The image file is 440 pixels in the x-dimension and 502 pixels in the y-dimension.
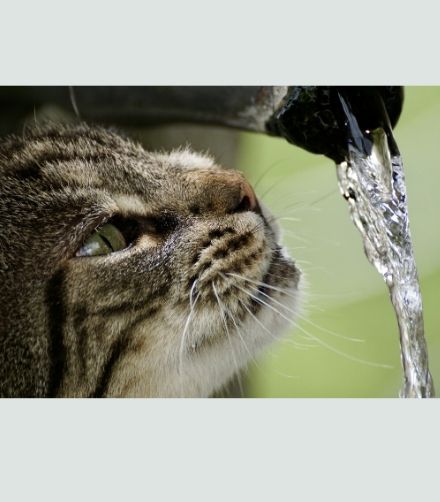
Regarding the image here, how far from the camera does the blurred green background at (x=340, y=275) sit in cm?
160

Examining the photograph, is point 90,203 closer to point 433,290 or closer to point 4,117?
point 4,117

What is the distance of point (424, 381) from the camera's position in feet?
5.07

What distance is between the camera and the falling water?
5.05 ft

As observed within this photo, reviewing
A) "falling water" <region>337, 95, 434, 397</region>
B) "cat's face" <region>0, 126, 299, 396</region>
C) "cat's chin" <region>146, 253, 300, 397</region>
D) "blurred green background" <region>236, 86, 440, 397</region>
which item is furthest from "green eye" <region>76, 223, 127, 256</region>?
"falling water" <region>337, 95, 434, 397</region>

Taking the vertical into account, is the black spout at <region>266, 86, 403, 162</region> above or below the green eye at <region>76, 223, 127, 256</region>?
above

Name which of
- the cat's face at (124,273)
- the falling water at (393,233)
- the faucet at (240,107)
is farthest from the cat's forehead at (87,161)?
the falling water at (393,233)

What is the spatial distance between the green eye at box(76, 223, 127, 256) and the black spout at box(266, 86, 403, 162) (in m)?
0.51

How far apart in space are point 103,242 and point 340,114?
61 centimetres

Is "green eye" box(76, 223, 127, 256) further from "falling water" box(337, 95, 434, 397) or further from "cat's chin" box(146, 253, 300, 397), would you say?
"falling water" box(337, 95, 434, 397)

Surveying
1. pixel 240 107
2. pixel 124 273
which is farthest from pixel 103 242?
pixel 240 107

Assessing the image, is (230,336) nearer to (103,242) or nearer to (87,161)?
(103,242)

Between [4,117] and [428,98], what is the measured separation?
102 centimetres

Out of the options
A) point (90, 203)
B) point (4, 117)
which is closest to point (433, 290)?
point (90, 203)

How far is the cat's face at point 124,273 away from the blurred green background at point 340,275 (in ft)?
0.69
